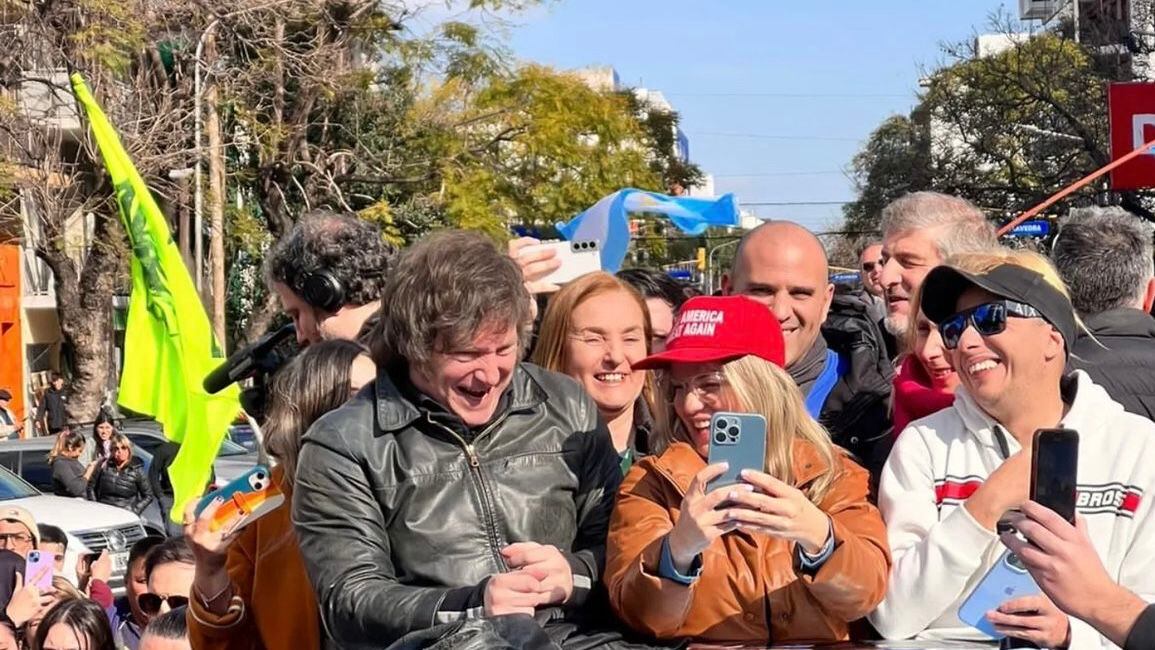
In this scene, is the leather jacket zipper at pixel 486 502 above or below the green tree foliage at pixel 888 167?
below

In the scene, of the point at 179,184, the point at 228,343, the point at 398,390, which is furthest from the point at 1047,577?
the point at 228,343

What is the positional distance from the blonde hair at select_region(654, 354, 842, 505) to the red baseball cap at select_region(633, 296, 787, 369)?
0.03 meters

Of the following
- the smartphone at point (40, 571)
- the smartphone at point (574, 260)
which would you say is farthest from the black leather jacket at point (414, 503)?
the smartphone at point (40, 571)

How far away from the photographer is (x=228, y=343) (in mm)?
35031

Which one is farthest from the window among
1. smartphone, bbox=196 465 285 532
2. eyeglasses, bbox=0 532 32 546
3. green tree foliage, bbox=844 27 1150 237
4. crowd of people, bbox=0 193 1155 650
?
green tree foliage, bbox=844 27 1150 237

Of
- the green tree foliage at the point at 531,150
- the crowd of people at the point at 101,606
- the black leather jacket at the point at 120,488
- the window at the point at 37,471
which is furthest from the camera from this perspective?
the green tree foliage at the point at 531,150

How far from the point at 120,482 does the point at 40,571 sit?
9.52 m

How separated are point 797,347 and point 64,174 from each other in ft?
65.6

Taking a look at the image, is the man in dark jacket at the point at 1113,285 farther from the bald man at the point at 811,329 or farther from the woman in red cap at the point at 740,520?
the woman in red cap at the point at 740,520

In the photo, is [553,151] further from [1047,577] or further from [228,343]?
[1047,577]

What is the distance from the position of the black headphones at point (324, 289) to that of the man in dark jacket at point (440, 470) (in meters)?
0.85

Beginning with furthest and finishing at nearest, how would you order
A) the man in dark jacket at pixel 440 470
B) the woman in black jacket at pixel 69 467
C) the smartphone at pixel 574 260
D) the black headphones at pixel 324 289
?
the woman in black jacket at pixel 69 467 < the smartphone at pixel 574 260 < the black headphones at pixel 324 289 < the man in dark jacket at pixel 440 470

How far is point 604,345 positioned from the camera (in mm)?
4629

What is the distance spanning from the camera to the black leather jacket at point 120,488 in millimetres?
15906
